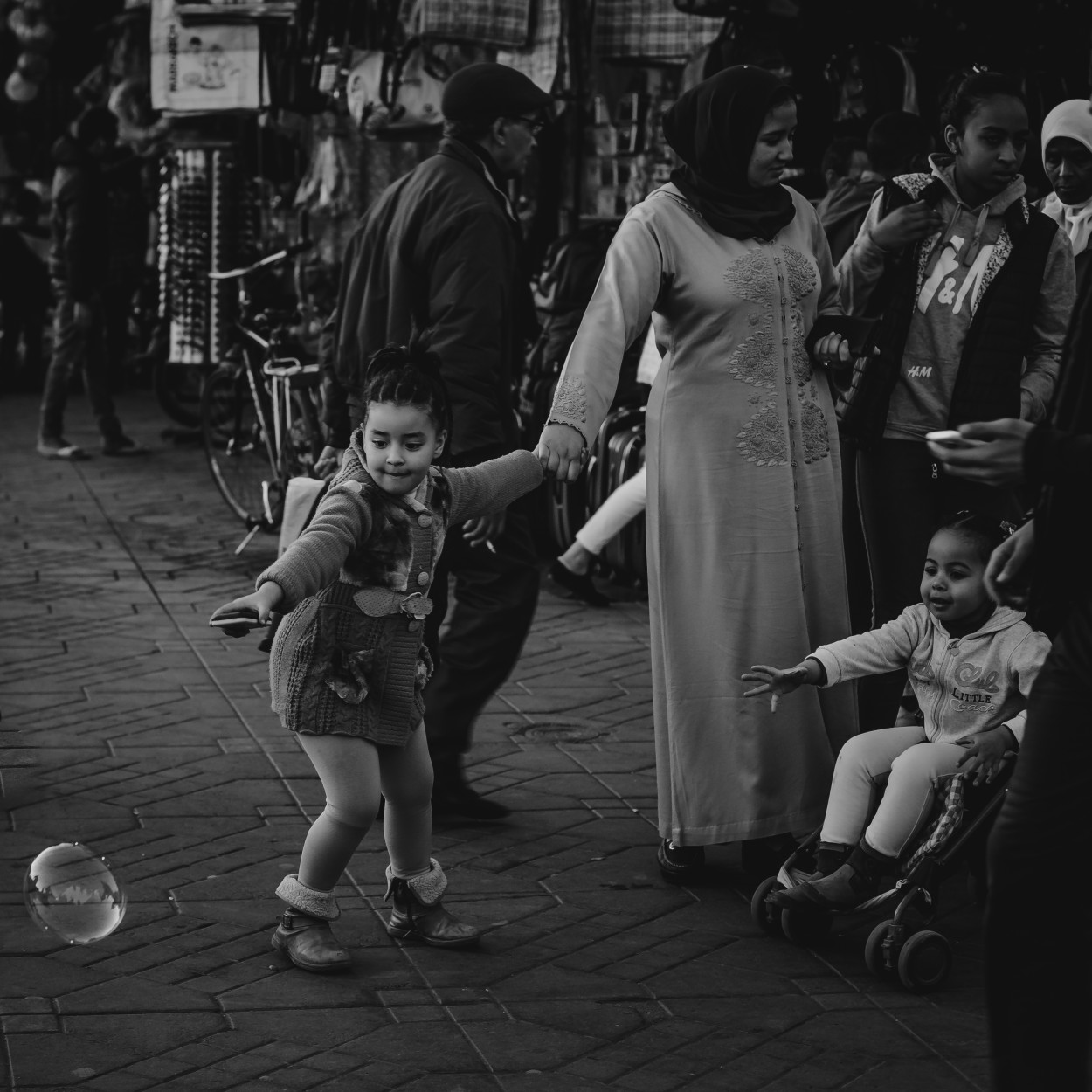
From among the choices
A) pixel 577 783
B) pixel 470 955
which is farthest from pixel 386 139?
pixel 470 955

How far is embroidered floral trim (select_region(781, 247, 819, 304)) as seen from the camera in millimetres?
4766

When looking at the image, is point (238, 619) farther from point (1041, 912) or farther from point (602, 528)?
point (602, 528)

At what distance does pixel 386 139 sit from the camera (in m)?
10.3

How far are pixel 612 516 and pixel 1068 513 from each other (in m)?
3.38

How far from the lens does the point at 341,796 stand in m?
4.12

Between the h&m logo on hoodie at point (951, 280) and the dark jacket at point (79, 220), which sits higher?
the h&m logo on hoodie at point (951, 280)

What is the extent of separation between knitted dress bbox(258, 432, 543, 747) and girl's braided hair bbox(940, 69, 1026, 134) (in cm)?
179

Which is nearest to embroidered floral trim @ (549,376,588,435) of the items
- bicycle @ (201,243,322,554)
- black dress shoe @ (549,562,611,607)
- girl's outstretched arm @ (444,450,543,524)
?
girl's outstretched arm @ (444,450,543,524)

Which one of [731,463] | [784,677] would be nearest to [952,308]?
[731,463]

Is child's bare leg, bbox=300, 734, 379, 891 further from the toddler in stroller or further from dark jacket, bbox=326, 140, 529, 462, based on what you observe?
dark jacket, bbox=326, 140, 529, 462

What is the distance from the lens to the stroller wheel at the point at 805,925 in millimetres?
4297

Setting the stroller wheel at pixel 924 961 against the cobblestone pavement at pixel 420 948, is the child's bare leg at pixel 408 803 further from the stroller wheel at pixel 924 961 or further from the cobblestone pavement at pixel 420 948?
the stroller wheel at pixel 924 961

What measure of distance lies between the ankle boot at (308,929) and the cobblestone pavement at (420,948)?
46 mm

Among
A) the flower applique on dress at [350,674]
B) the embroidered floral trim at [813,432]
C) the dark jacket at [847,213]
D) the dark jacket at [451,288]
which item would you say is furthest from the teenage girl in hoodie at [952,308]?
the flower applique on dress at [350,674]
